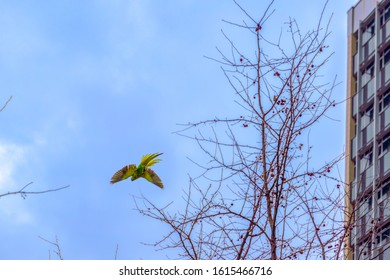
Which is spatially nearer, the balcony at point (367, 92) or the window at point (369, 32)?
the balcony at point (367, 92)

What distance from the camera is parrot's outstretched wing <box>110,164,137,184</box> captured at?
7269mm

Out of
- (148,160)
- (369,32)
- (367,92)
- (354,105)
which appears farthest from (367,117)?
(148,160)

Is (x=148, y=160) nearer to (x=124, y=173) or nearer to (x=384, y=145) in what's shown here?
(x=124, y=173)

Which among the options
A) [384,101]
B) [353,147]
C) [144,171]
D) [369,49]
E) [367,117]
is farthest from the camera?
[353,147]

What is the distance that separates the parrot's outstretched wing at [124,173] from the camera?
727 centimetres

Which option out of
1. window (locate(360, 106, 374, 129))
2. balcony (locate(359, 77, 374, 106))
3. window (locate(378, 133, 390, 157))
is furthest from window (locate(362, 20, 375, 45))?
window (locate(378, 133, 390, 157))

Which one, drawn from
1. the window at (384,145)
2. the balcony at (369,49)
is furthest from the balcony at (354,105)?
the window at (384,145)

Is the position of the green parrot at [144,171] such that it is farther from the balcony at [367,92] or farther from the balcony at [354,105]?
the balcony at [354,105]

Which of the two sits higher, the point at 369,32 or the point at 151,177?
the point at 369,32

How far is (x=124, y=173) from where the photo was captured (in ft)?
24.1
